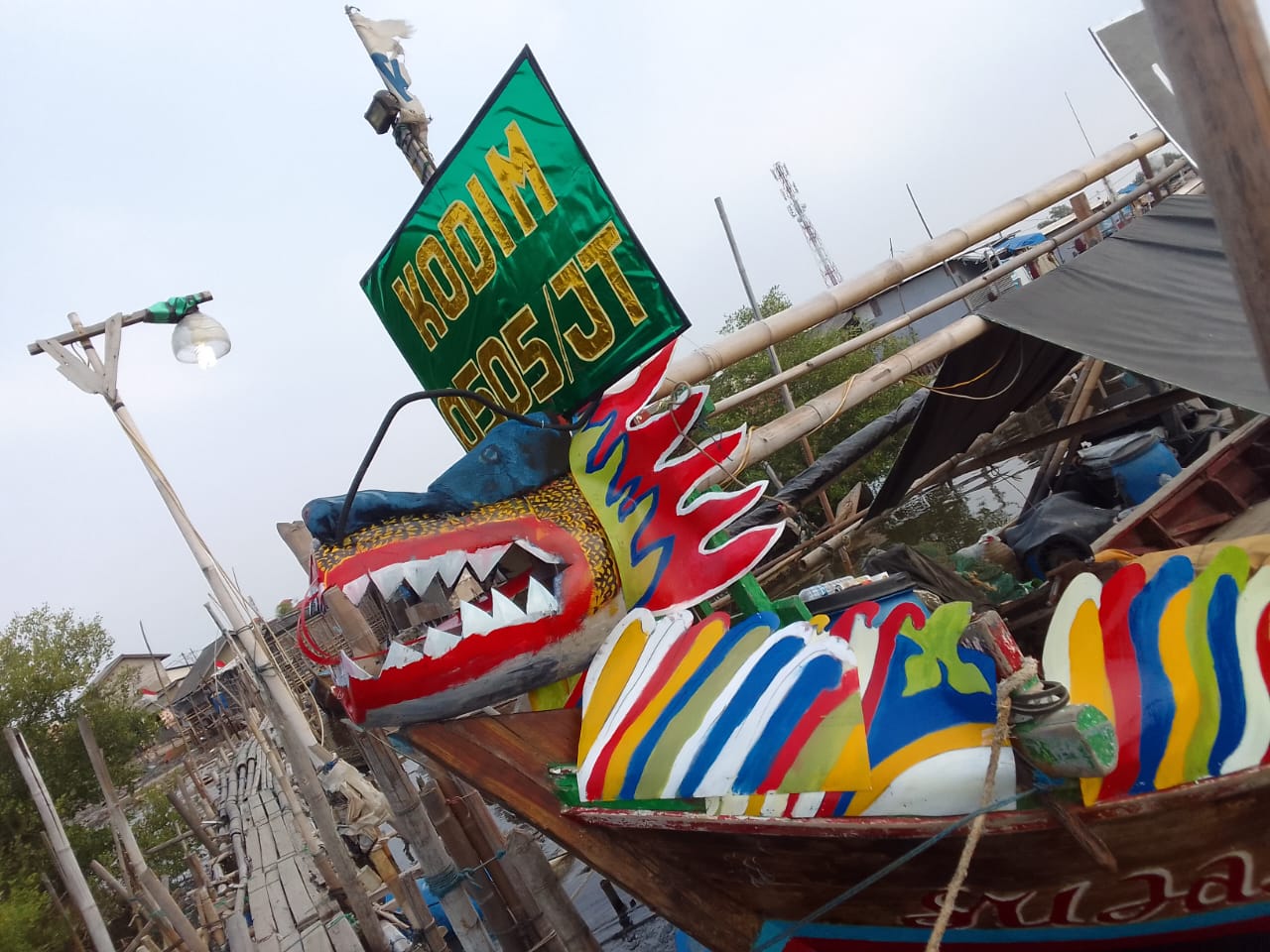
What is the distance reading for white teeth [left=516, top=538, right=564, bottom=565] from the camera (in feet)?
8.66

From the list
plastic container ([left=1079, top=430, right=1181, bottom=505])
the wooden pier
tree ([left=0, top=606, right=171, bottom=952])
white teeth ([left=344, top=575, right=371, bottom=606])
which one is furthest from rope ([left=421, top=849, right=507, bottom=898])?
tree ([left=0, top=606, right=171, bottom=952])

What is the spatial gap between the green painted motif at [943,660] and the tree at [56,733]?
1234 cm

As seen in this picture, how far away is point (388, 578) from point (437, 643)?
255 millimetres

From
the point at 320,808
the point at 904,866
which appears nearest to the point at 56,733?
the point at 320,808

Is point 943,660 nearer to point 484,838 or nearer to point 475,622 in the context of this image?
point 475,622

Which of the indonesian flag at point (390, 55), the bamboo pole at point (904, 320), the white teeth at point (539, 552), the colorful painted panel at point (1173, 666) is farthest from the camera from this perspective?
the bamboo pole at point (904, 320)

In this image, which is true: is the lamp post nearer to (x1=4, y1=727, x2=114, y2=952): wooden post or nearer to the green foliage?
(x1=4, y1=727, x2=114, y2=952): wooden post

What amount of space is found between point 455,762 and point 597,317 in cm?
171

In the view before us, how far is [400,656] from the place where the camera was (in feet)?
7.80

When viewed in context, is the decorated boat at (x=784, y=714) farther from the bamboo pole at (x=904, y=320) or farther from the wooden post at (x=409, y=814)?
the bamboo pole at (x=904, y=320)

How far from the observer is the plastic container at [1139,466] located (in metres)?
6.88

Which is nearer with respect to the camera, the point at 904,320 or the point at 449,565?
the point at 449,565

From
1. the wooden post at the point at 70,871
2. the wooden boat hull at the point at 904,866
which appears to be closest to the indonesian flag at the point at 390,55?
the wooden boat hull at the point at 904,866

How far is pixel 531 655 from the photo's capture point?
2.56 metres
